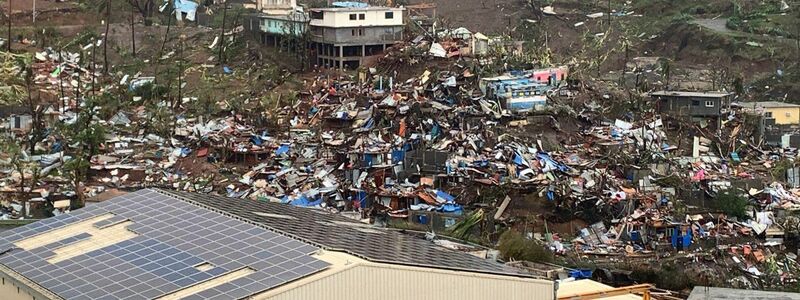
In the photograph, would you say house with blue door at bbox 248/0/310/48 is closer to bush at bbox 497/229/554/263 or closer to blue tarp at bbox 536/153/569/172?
blue tarp at bbox 536/153/569/172

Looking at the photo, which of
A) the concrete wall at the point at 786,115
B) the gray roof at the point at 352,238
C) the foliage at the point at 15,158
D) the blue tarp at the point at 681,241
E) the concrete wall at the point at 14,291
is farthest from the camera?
the concrete wall at the point at 786,115

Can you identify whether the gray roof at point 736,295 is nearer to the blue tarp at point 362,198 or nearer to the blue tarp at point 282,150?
the blue tarp at point 362,198

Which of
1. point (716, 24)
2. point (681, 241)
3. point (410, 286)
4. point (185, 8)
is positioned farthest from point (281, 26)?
point (410, 286)

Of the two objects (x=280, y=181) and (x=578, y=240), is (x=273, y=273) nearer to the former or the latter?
(x=578, y=240)

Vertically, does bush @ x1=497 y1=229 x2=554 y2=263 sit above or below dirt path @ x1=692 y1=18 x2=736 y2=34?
below

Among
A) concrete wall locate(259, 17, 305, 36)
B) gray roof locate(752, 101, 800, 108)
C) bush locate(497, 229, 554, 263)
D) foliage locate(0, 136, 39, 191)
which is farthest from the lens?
concrete wall locate(259, 17, 305, 36)

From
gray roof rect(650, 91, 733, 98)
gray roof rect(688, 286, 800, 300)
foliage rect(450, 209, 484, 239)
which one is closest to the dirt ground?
gray roof rect(650, 91, 733, 98)

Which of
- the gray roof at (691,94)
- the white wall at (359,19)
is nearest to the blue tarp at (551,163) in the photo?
the gray roof at (691,94)
